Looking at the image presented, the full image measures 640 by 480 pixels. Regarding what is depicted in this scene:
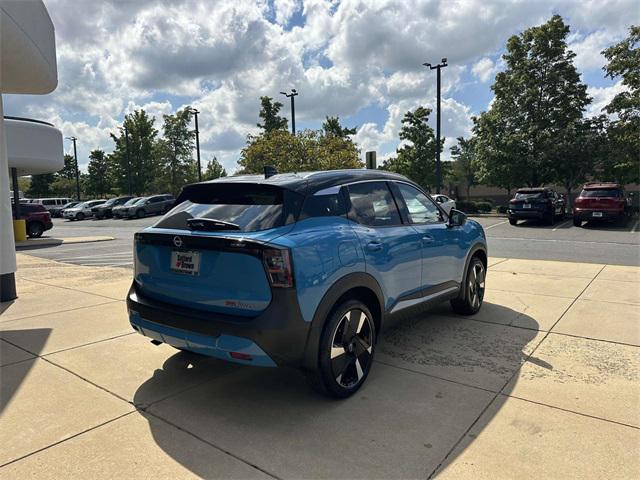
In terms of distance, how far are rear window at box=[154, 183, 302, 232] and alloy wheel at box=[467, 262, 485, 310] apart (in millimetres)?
2953

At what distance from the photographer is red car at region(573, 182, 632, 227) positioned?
58.7ft

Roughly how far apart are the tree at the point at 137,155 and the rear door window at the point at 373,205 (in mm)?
50640

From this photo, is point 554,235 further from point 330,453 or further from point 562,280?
point 330,453

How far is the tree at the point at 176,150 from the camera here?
5253 cm

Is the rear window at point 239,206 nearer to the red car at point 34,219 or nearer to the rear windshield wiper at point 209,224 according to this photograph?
the rear windshield wiper at point 209,224

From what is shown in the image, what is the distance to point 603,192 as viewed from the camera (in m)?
18.5

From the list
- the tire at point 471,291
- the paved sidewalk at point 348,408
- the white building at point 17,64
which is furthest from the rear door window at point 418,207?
Answer: the white building at point 17,64

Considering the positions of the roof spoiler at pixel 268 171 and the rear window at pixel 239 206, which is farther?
the roof spoiler at pixel 268 171

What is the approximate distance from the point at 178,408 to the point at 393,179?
2.70 m

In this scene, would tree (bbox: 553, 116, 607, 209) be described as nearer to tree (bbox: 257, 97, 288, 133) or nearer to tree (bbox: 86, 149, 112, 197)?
tree (bbox: 257, 97, 288, 133)

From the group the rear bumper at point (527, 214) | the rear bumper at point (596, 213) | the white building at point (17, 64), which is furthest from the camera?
the rear bumper at point (527, 214)

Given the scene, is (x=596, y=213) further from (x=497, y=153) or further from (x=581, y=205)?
(x=497, y=153)

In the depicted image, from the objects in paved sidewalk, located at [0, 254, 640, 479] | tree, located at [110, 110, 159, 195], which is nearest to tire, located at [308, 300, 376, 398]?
paved sidewalk, located at [0, 254, 640, 479]

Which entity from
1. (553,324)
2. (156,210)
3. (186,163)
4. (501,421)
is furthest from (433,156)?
(501,421)
